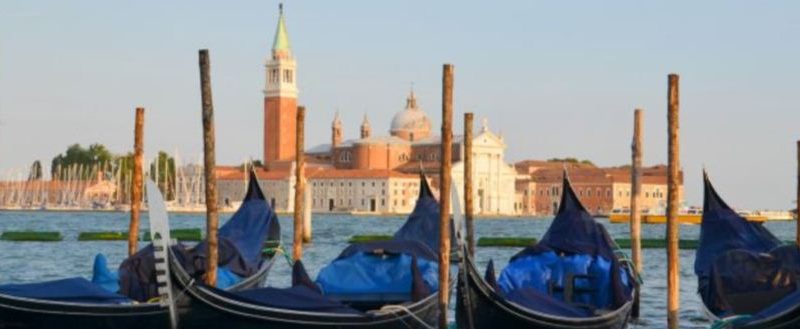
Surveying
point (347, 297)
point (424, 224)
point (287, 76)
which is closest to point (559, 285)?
point (347, 297)

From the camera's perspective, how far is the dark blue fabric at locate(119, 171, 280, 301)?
1223 centimetres

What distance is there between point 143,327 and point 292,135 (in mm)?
82889

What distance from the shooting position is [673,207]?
1279 cm

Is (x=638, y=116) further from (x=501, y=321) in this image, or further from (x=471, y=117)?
(x=501, y=321)

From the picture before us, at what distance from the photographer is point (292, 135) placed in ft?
309

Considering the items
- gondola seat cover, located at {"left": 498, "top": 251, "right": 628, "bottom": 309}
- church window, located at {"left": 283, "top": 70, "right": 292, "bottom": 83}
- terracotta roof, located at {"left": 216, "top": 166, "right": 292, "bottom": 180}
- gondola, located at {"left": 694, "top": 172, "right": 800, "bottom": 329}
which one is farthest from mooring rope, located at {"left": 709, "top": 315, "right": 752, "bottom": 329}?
church window, located at {"left": 283, "top": 70, "right": 292, "bottom": 83}

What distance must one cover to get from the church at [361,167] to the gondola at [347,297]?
256 feet

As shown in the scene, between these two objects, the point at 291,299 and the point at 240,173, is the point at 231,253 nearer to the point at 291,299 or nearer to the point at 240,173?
the point at 291,299

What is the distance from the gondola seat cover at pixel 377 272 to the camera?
42.3ft

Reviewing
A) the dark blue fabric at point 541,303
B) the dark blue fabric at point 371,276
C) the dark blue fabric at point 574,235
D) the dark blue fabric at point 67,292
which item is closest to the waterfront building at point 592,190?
the dark blue fabric at point 574,235

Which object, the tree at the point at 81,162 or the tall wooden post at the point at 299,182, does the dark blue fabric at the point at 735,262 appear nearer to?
the tall wooden post at the point at 299,182

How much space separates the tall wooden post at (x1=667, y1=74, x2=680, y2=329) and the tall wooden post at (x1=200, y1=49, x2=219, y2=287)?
11.7 feet

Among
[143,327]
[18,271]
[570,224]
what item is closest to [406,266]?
[570,224]

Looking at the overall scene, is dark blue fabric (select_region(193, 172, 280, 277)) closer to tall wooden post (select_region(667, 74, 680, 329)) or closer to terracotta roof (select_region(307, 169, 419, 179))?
tall wooden post (select_region(667, 74, 680, 329))
